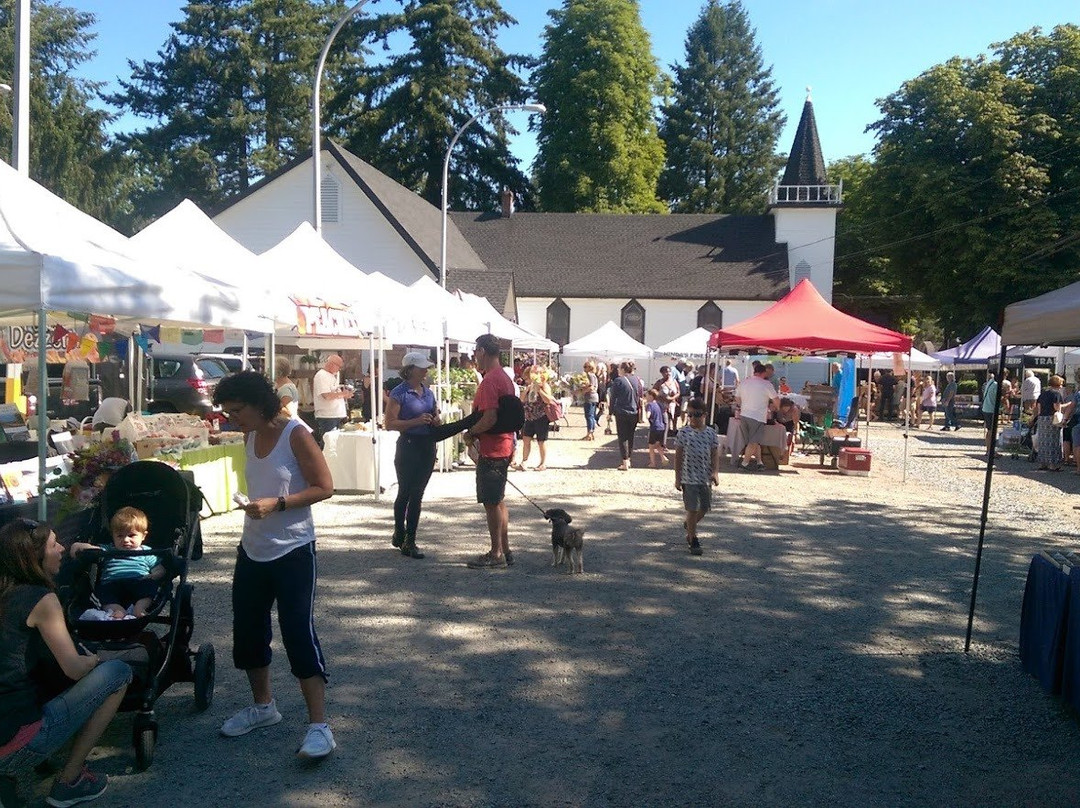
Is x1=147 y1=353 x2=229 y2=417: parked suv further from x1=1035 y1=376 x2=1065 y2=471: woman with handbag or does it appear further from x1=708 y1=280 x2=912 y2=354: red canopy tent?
x1=1035 y1=376 x2=1065 y2=471: woman with handbag

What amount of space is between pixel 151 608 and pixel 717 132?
63.7 meters

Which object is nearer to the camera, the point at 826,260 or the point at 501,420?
the point at 501,420

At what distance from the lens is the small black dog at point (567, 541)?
8.12 meters

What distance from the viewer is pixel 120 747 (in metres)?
4.52

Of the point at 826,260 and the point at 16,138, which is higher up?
the point at 826,260

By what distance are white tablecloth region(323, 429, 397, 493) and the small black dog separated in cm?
425

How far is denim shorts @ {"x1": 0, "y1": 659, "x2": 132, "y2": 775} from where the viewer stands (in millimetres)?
3543

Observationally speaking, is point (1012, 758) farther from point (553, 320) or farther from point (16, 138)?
point (553, 320)

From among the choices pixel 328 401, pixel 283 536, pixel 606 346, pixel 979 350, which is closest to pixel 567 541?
pixel 283 536

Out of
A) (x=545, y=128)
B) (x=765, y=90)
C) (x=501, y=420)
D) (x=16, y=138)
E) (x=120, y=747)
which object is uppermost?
(x=765, y=90)

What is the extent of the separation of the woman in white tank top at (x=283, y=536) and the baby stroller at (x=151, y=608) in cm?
43

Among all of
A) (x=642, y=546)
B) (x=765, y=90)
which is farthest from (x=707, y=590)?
(x=765, y=90)

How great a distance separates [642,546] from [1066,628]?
184 inches

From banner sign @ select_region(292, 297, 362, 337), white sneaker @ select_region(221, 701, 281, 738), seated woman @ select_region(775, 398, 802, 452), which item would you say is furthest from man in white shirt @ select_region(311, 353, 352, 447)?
white sneaker @ select_region(221, 701, 281, 738)
